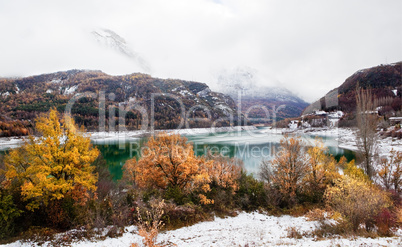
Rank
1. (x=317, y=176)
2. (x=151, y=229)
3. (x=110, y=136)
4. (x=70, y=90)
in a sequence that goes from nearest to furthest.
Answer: (x=151, y=229)
(x=317, y=176)
(x=110, y=136)
(x=70, y=90)

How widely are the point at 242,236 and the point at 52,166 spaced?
492 inches

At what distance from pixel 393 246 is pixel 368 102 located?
20.2 meters

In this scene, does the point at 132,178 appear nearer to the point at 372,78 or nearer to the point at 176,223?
the point at 176,223

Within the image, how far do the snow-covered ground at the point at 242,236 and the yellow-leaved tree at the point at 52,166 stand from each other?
2815mm

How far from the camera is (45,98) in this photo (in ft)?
459

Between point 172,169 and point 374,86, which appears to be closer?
point 172,169

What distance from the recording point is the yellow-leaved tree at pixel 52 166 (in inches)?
435

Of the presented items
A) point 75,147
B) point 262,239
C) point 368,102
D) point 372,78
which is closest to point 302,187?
point 262,239

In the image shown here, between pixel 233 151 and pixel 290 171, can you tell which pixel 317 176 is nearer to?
pixel 290 171

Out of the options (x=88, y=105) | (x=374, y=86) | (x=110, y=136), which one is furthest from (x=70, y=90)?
(x=374, y=86)

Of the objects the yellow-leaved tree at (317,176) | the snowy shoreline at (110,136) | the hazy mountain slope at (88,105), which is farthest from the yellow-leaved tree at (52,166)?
the hazy mountain slope at (88,105)

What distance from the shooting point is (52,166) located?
11.7m

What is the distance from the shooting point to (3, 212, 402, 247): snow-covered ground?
9.27 metres

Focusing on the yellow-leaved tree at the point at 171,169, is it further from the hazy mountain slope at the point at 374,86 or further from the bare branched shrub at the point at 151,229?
the hazy mountain slope at the point at 374,86
